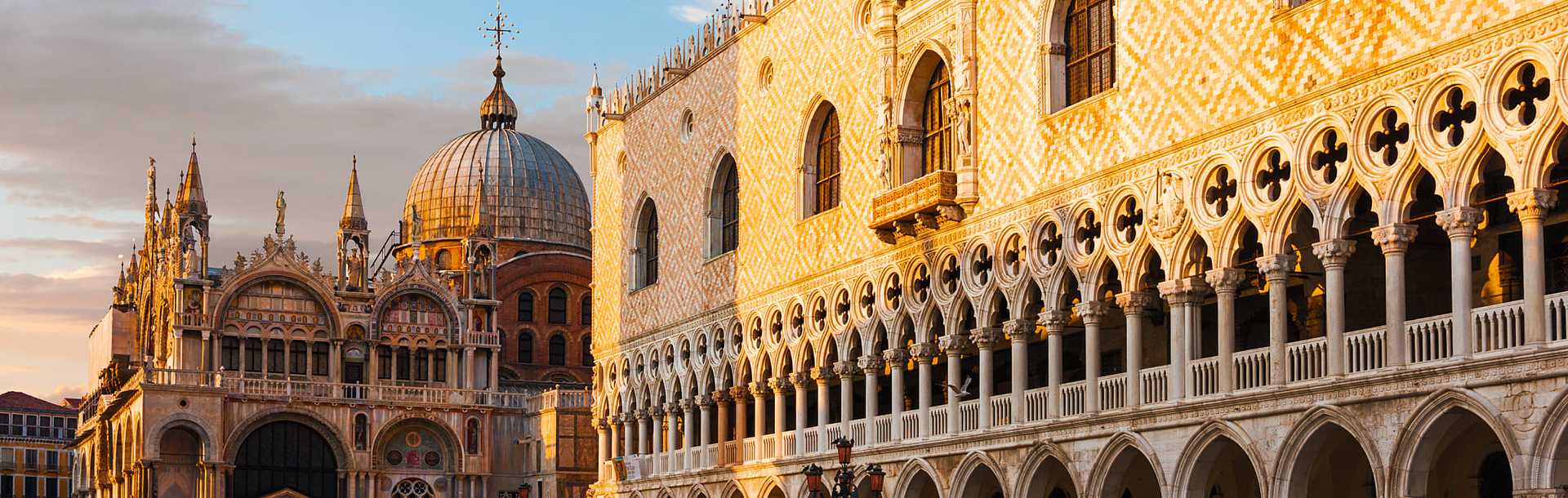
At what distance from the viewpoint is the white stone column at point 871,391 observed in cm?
3384

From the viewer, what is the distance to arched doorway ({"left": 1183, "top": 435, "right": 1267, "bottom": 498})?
2534cm

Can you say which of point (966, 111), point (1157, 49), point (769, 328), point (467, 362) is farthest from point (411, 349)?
point (1157, 49)

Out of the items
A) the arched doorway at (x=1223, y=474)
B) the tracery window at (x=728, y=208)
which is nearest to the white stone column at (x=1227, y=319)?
the arched doorway at (x=1223, y=474)

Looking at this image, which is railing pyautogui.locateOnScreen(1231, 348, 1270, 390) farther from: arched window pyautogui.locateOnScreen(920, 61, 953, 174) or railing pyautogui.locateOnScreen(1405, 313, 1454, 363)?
arched window pyautogui.locateOnScreen(920, 61, 953, 174)

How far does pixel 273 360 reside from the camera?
2197 inches

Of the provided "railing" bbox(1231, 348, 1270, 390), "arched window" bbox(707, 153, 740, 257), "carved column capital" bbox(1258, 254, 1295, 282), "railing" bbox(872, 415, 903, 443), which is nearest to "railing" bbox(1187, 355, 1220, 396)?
"railing" bbox(1231, 348, 1270, 390)

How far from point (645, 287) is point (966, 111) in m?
14.6

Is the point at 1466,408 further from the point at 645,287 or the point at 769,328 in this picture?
the point at 645,287

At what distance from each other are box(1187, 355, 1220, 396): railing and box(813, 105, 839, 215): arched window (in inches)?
447

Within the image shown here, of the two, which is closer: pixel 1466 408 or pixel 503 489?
pixel 1466 408

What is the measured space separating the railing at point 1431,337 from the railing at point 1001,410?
8294mm

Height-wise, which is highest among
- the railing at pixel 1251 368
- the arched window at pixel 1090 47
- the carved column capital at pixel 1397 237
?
the arched window at pixel 1090 47

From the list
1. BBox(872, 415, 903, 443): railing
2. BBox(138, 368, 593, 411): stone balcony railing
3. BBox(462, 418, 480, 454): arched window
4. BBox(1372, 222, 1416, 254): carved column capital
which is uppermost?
BBox(138, 368, 593, 411): stone balcony railing

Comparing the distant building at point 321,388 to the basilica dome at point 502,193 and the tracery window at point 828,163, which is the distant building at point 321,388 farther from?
the tracery window at point 828,163
